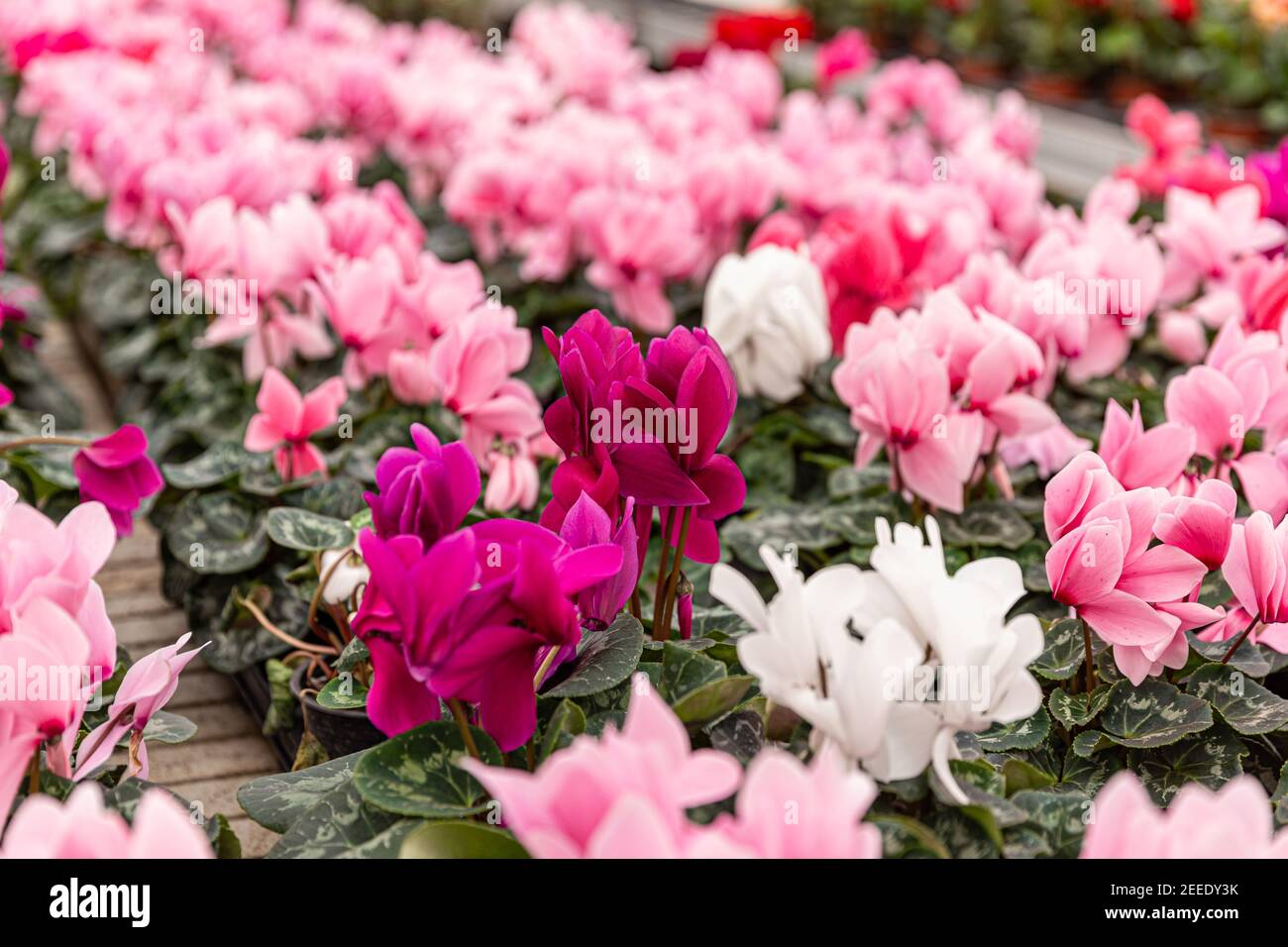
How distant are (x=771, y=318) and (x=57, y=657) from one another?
1.45 m

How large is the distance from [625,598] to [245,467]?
1.12m

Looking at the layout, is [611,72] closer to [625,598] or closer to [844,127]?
[844,127]

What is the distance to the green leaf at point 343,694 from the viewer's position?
156 centimetres

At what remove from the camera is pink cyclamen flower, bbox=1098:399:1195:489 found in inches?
63.2

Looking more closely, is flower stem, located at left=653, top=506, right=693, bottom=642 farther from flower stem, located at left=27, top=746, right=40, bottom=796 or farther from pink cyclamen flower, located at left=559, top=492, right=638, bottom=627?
flower stem, located at left=27, top=746, right=40, bottom=796

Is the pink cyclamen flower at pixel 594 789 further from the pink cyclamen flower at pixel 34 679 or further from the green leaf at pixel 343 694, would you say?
the green leaf at pixel 343 694

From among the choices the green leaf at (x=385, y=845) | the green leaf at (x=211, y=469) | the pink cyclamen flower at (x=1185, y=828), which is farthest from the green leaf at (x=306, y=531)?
the pink cyclamen flower at (x=1185, y=828)

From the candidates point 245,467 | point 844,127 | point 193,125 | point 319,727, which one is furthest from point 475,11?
point 319,727

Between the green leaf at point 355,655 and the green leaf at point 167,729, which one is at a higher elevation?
the green leaf at point 355,655

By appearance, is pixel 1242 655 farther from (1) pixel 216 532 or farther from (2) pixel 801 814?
(1) pixel 216 532

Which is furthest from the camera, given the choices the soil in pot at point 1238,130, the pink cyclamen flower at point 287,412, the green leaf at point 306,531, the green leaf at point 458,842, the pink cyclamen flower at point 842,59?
the soil in pot at point 1238,130

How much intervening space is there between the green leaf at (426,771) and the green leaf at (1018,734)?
465mm

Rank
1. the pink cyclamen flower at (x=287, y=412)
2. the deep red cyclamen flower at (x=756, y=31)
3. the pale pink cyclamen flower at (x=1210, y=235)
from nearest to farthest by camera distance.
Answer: the pink cyclamen flower at (x=287, y=412), the pale pink cyclamen flower at (x=1210, y=235), the deep red cyclamen flower at (x=756, y=31)

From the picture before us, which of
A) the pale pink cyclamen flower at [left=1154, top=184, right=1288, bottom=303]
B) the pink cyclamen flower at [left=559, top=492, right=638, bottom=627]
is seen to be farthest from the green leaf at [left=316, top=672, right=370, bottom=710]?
the pale pink cyclamen flower at [left=1154, top=184, right=1288, bottom=303]
